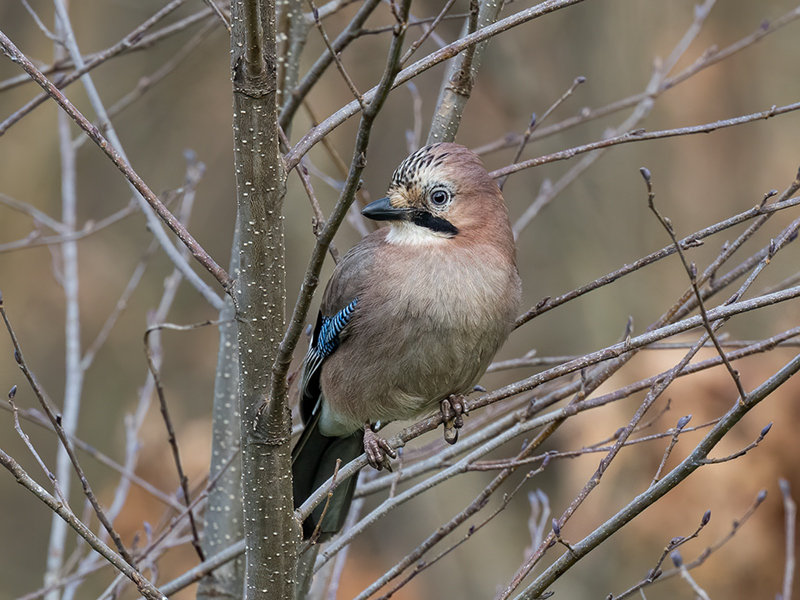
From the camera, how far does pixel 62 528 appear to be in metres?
3.95

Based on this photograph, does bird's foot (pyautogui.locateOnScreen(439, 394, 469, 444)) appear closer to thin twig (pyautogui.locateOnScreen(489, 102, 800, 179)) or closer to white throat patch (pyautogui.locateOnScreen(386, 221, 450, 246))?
white throat patch (pyautogui.locateOnScreen(386, 221, 450, 246))

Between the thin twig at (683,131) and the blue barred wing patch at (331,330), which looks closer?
the thin twig at (683,131)

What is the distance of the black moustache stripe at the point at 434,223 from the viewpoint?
11.7 ft

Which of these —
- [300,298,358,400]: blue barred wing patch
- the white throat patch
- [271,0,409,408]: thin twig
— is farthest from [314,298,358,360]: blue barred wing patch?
[271,0,409,408]: thin twig

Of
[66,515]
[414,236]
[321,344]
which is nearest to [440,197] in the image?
[414,236]

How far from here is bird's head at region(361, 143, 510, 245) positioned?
3485mm

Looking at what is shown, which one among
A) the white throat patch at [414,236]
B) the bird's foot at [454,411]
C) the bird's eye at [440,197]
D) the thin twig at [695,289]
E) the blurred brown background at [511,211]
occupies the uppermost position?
the blurred brown background at [511,211]

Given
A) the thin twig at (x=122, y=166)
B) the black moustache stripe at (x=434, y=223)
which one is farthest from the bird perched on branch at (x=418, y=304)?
the thin twig at (x=122, y=166)

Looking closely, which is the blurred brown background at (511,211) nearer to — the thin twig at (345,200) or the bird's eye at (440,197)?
the bird's eye at (440,197)

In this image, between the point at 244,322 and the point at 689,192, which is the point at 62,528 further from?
the point at 689,192

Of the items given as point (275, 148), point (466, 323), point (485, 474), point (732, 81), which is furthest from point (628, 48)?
point (275, 148)

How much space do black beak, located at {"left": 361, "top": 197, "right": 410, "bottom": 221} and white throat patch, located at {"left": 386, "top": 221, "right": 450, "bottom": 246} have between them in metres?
0.06

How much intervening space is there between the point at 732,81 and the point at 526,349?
125 inches

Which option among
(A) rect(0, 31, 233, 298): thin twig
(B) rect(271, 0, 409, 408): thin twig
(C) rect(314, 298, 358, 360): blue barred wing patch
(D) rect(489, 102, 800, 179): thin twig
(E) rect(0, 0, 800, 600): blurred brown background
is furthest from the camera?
(E) rect(0, 0, 800, 600): blurred brown background
